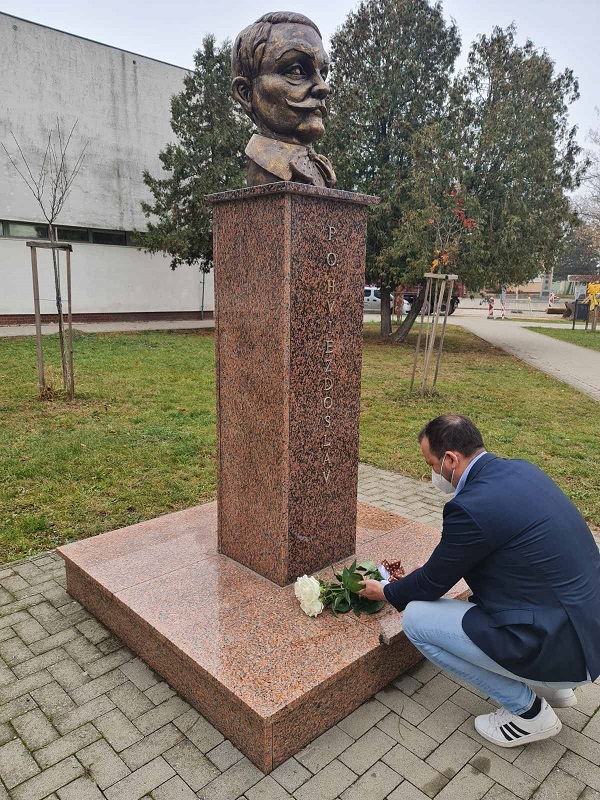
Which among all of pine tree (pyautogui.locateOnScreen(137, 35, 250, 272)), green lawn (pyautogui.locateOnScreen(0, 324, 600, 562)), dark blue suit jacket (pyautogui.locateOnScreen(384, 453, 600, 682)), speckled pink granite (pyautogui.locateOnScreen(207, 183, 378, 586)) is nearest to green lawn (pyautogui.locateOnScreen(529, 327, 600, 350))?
green lawn (pyautogui.locateOnScreen(0, 324, 600, 562))

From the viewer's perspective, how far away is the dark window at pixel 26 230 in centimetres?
1714

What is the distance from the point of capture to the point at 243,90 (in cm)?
326

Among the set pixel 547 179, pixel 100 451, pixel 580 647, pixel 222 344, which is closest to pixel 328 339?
pixel 222 344

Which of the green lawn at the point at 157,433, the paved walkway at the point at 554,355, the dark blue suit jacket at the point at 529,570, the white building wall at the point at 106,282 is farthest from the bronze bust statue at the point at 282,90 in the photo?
the white building wall at the point at 106,282

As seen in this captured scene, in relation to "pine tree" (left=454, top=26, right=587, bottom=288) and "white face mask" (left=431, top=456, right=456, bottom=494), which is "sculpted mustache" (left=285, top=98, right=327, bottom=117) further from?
"pine tree" (left=454, top=26, right=587, bottom=288)

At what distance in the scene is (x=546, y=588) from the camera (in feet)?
7.29

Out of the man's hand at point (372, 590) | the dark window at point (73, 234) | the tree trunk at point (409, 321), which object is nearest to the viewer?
the man's hand at point (372, 590)

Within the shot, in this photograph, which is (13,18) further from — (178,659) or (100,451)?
(178,659)

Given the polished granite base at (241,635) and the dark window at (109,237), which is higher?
the dark window at (109,237)

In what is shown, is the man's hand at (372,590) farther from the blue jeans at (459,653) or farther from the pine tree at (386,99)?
the pine tree at (386,99)

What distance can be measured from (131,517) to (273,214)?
119 inches

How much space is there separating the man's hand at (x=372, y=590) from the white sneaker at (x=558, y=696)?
0.78 metres

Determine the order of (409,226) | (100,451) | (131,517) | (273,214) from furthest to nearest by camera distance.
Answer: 1. (409,226)
2. (100,451)
3. (131,517)
4. (273,214)

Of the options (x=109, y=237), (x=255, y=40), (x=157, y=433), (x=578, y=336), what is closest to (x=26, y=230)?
(x=109, y=237)
